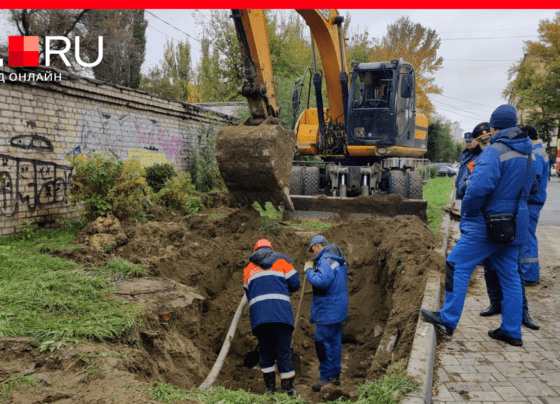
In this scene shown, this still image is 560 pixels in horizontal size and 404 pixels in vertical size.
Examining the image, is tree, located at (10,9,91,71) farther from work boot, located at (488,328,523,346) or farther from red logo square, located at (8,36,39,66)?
work boot, located at (488,328,523,346)

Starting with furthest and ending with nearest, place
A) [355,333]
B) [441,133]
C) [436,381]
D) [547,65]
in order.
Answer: [441,133], [547,65], [355,333], [436,381]

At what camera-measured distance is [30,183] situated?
8672 mm

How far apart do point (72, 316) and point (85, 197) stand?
484cm

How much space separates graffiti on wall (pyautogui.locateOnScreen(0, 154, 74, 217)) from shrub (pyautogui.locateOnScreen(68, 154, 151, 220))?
489mm

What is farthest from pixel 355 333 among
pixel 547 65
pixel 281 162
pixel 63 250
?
pixel 547 65

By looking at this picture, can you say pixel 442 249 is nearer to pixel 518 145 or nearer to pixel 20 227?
pixel 518 145

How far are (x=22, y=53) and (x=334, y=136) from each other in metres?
7.14

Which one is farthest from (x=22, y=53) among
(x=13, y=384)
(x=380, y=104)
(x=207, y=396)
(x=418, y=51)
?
(x=418, y=51)

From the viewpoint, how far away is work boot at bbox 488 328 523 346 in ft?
A: 13.8

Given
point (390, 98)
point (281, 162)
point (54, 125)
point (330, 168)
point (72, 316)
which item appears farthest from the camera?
point (330, 168)

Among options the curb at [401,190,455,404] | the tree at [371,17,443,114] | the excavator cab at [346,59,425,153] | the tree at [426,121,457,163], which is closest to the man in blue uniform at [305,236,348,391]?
the curb at [401,190,455,404]

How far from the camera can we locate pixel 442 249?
6.89 metres

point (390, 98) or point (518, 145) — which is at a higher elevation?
point (390, 98)

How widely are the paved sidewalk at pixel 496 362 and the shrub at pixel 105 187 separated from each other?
21.8ft
